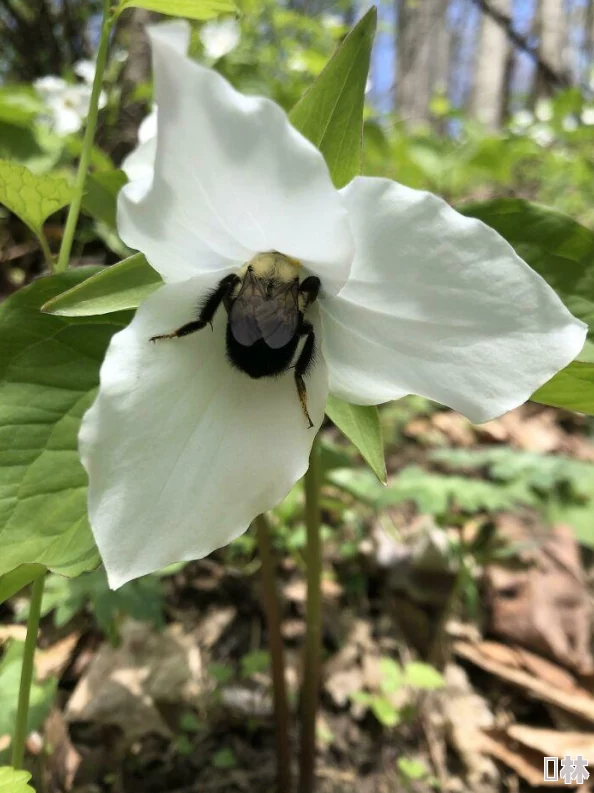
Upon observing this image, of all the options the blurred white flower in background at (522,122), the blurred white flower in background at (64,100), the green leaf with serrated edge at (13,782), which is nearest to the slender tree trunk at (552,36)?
the blurred white flower in background at (522,122)

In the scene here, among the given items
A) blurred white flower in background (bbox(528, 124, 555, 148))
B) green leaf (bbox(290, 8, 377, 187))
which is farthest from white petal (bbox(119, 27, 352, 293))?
blurred white flower in background (bbox(528, 124, 555, 148))

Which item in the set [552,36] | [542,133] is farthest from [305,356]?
[552,36]

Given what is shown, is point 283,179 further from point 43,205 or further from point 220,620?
point 220,620

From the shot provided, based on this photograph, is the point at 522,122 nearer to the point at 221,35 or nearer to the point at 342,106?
the point at 221,35

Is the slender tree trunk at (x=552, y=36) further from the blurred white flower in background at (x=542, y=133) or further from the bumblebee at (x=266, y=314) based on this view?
the bumblebee at (x=266, y=314)

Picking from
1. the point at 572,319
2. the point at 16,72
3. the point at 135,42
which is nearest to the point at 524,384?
the point at 572,319

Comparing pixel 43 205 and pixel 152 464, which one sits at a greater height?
pixel 43 205

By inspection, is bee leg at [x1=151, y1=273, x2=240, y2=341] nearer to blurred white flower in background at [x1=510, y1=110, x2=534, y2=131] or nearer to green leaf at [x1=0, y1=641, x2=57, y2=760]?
green leaf at [x1=0, y1=641, x2=57, y2=760]
